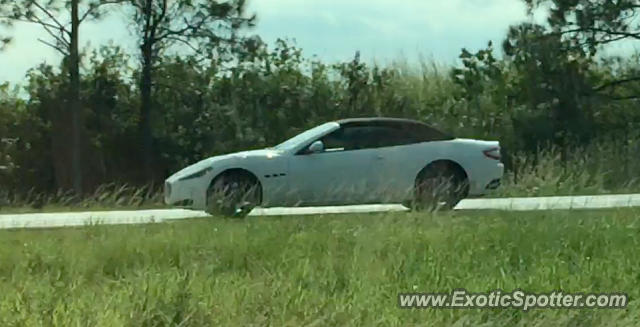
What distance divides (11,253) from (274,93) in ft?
53.6

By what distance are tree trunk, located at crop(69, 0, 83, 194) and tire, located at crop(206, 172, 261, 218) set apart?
10.4 meters

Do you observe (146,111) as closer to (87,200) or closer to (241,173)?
(87,200)

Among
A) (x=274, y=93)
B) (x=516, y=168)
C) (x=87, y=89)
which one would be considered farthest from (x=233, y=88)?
(x=516, y=168)

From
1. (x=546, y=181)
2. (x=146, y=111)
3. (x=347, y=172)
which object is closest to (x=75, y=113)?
(x=146, y=111)

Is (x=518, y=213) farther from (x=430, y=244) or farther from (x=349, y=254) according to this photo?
(x=349, y=254)

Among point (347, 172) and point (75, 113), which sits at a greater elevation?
point (75, 113)

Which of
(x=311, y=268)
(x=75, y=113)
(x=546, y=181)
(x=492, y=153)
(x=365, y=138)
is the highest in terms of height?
(x=75, y=113)

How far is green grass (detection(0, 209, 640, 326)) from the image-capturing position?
6.97 metres

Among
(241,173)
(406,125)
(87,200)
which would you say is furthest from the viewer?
(87,200)

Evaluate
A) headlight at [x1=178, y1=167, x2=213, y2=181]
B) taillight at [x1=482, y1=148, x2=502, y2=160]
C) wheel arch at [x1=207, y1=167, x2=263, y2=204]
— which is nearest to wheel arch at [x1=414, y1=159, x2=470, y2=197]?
taillight at [x1=482, y1=148, x2=502, y2=160]

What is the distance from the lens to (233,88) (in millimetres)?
26031

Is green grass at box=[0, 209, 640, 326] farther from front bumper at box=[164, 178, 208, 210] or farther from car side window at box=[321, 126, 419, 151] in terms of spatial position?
car side window at box=[321, 126, 419, 151]

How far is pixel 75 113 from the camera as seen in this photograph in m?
25.3

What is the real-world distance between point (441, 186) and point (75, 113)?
1268 centimetres
